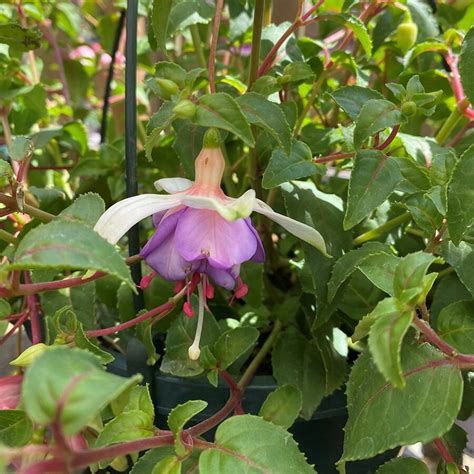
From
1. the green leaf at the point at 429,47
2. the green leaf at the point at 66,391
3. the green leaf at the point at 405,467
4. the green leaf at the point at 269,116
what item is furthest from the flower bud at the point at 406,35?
the green leaf at the point at 66,391

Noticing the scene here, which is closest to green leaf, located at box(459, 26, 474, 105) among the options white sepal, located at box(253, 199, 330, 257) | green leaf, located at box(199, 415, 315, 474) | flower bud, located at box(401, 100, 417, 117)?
flower bud, located at box(401, 100, 417, 117)

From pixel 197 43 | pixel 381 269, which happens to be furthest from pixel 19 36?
pixel 381 269

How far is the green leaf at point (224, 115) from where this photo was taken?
0.33 meters

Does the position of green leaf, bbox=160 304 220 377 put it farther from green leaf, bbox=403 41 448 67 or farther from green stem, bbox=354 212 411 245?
green leaf, bbox=403 41 448 67

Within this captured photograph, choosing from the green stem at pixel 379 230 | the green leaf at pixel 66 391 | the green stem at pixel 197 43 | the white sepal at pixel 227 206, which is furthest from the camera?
the green stem at pixel 197 43

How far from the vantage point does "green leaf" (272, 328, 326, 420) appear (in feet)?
1.55

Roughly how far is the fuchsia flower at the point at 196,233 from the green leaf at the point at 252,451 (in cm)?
5

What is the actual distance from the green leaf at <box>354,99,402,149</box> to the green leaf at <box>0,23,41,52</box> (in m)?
0.33

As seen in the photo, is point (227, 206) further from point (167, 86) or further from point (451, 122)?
point (451, 122)

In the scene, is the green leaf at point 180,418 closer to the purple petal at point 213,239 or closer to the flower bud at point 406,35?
the purple petal at point 213,239

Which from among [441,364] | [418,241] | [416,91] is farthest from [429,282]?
[418,241]

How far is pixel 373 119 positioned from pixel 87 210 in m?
0.19

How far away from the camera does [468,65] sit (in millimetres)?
400

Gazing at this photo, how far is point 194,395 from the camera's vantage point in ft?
1.55
